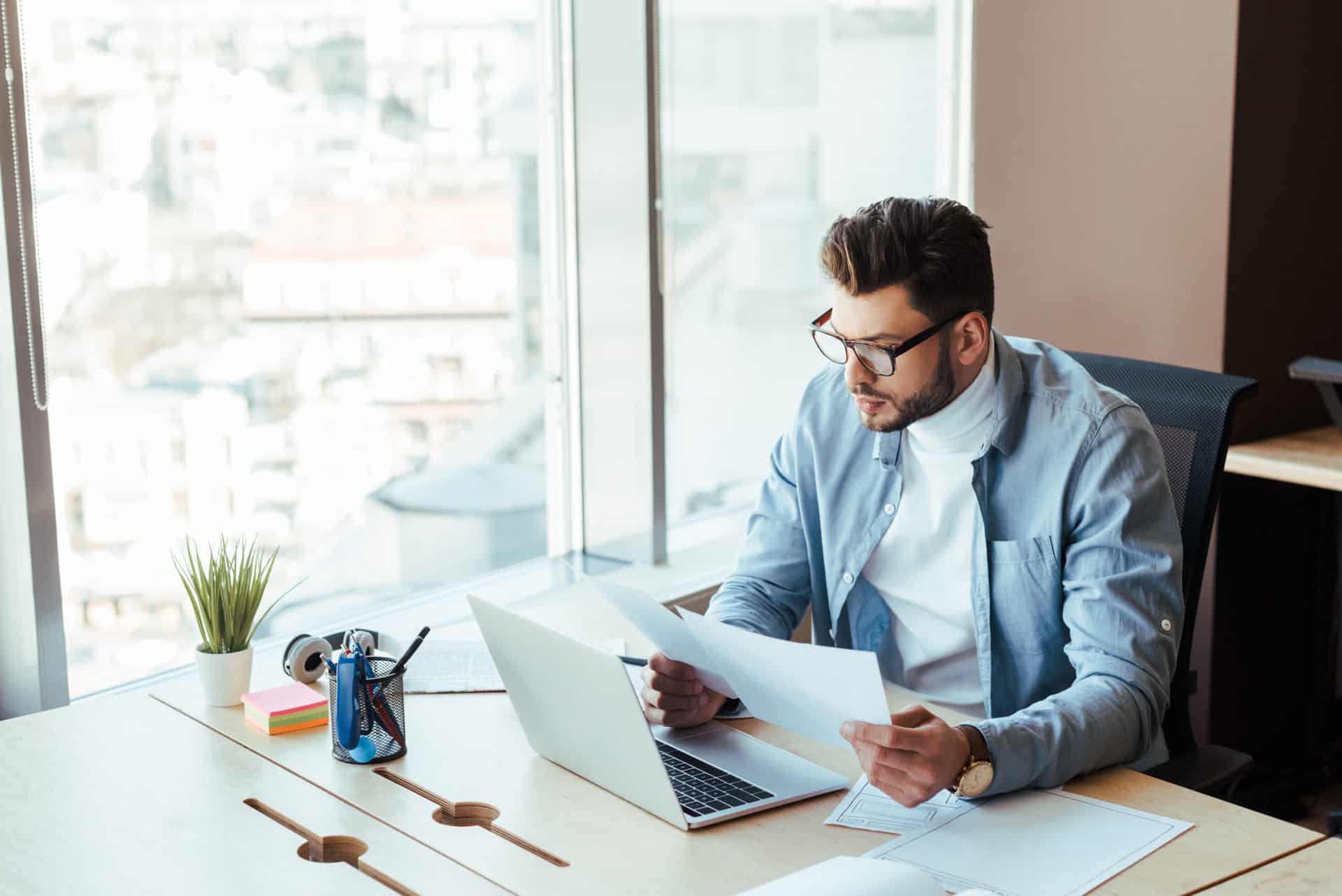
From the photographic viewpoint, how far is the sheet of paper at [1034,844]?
1.23 m

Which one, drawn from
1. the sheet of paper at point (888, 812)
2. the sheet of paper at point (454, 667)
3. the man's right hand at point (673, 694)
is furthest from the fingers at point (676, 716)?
the sheet of paper at point (888, 812)

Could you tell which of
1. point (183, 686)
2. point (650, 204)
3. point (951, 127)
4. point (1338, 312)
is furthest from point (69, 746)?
point (951, 127)

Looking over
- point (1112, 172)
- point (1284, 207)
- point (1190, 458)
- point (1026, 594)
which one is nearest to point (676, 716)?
point (1026, 594)

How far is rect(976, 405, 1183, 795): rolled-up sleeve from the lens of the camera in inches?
55.7

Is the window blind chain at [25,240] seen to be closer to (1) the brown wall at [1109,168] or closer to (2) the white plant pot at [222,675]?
(2) the white plant pot at [222,675]

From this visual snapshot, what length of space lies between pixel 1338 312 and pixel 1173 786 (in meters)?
2.08

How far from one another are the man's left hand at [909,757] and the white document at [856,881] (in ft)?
0.62

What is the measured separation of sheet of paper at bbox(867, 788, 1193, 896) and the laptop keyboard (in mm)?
177

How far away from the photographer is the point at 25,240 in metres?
2.02

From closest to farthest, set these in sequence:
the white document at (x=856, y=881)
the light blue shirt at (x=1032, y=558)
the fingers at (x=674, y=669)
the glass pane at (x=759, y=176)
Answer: the white document at (x=856, y=881)
the light blue shirt at (x=1032, y=558)
the fingers at (x=674, y=669)
the glass pane at (x=759, y=176)

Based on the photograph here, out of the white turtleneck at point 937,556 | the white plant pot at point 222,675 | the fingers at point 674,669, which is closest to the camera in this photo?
the fingers at point 674,669

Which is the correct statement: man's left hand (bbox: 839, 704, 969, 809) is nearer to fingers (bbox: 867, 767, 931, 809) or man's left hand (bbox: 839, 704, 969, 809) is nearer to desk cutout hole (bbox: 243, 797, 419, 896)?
fingers (bbox: 867, 767, 931, 809)

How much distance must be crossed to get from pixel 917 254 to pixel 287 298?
136 cm

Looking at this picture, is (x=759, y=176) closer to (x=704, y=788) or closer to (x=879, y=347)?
(x=879, y=347)
